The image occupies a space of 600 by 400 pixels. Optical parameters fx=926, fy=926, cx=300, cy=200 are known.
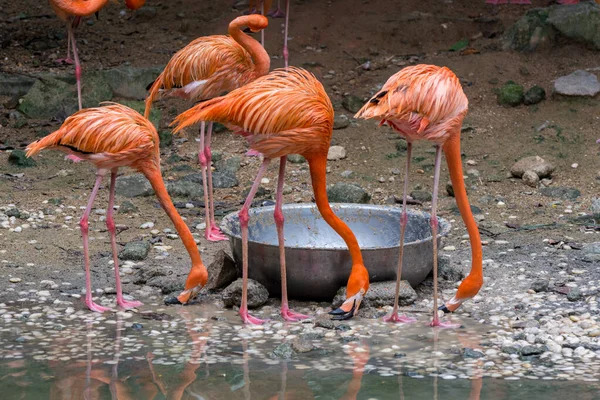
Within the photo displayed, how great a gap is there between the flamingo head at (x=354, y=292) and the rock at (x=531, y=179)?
2972 mm

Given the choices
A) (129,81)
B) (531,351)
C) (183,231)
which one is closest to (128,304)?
(183,231)

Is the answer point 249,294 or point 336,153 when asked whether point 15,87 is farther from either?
point 249,294

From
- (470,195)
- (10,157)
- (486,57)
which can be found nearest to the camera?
(470,195)

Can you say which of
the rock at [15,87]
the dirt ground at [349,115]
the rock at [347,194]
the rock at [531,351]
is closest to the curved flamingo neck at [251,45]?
the rock at [347,194]

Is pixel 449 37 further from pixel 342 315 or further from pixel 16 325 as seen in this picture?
pixel 16 325

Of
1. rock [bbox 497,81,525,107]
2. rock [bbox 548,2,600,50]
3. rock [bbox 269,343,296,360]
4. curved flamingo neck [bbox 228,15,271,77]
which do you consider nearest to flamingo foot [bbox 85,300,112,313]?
rock [bbox 269,343,296,360]

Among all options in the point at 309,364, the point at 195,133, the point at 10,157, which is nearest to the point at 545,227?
the point at 309,364

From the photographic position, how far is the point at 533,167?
745 centimetres

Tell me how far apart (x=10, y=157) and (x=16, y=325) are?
3334 mm

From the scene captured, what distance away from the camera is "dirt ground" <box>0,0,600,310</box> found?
6.27 m

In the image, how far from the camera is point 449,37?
966cm

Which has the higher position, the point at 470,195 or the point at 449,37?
the point at 449,37

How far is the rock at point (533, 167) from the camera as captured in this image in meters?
7.41

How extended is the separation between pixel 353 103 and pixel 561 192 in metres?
2.24
